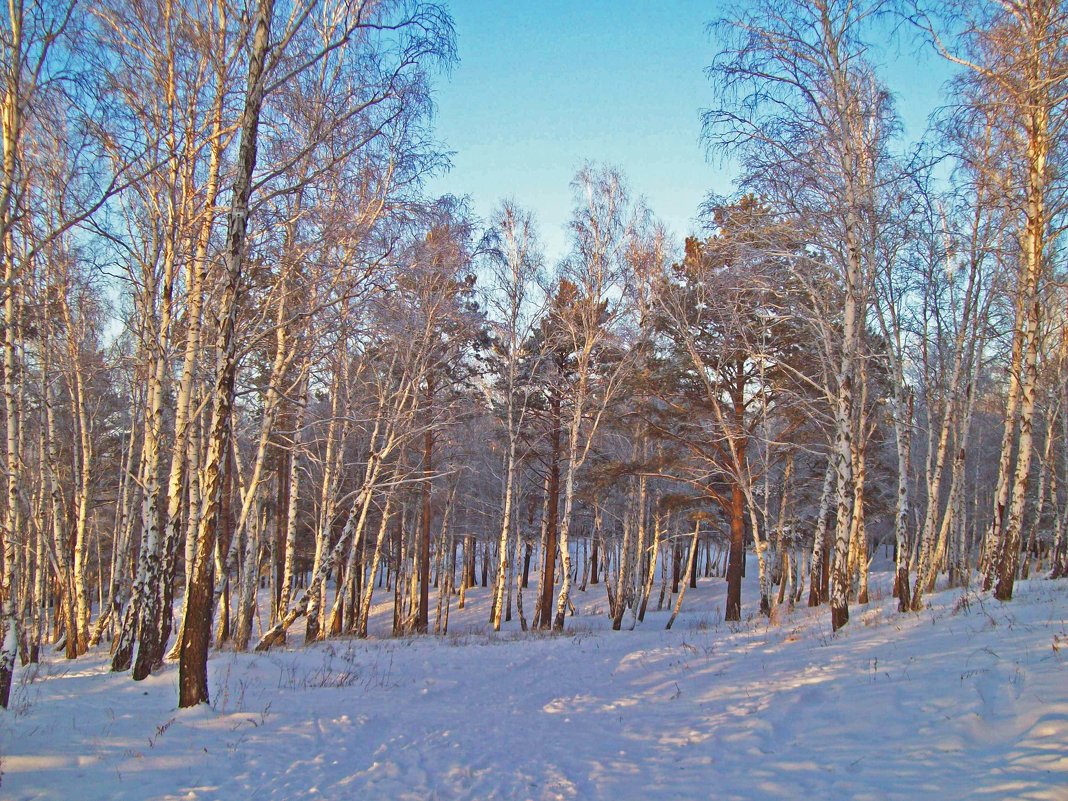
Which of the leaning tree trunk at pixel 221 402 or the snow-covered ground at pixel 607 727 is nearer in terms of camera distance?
the snow-covered ground at pixel 607 727

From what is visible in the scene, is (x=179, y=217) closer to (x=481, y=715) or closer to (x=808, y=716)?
(x=481, y=715)

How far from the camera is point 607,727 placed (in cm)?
704

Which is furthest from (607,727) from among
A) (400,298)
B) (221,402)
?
(400,298)

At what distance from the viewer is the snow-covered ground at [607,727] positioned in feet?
15.4

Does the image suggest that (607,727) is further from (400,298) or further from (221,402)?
(400,298)

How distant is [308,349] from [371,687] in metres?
6.71

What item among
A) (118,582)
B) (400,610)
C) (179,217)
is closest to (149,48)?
(179,217)

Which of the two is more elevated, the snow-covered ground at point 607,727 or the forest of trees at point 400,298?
the forest of trees at point 400,298

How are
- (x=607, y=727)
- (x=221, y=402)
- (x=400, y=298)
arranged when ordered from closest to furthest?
(x=221, y=402)
(x=607, y=727)
(x=400, y=298)

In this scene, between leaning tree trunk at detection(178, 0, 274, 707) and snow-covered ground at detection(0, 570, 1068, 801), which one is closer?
snow-covered ground at detection(0, 570, 1068, 801)

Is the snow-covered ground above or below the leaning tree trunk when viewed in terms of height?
below

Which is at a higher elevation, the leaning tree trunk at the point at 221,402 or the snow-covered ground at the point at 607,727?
the leaning tree trunk at the point at 221,402

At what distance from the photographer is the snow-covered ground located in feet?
15.4

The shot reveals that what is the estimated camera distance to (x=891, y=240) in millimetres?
12844
